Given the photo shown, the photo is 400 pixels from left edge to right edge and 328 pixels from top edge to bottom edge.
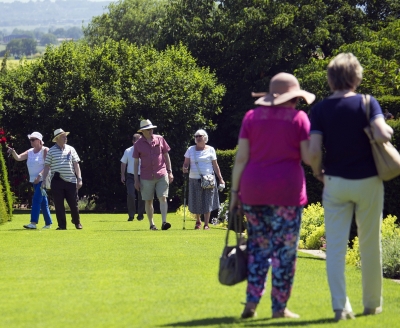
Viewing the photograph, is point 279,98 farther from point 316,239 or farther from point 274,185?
point 316,239

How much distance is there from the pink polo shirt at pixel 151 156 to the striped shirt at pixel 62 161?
1.34 meters

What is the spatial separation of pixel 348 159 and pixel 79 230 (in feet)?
37.4

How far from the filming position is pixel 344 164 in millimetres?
7219

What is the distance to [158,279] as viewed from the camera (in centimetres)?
993

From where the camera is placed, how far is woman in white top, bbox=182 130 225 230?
18.1 metres

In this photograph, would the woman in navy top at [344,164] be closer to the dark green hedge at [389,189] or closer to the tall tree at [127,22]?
the dark green hedge at [389,189]

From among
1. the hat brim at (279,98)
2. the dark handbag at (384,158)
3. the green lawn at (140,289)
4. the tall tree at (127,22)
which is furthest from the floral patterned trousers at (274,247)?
the tall tree at (127,22)

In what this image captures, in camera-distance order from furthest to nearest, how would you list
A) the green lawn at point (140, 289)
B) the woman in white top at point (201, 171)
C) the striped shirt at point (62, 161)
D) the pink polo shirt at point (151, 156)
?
the woman in white top at point (201, 171), the striped shirt at point (62, 161), the pink polo shirt at point (151, 156), the green lawn at point (140, 289)

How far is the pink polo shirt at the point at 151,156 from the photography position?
55.8ft

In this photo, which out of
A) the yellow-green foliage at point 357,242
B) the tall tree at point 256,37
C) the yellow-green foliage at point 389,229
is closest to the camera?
the yellow-green foliage at point 357,242

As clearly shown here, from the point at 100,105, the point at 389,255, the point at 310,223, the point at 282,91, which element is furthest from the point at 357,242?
the point at 100,105

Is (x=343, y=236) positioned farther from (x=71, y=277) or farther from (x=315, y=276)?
(x=71, y=277)

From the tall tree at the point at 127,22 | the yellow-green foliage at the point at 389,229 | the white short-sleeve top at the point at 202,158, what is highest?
the tall tree at the point at 127,22

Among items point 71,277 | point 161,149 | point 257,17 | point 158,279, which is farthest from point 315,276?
point 257,17
